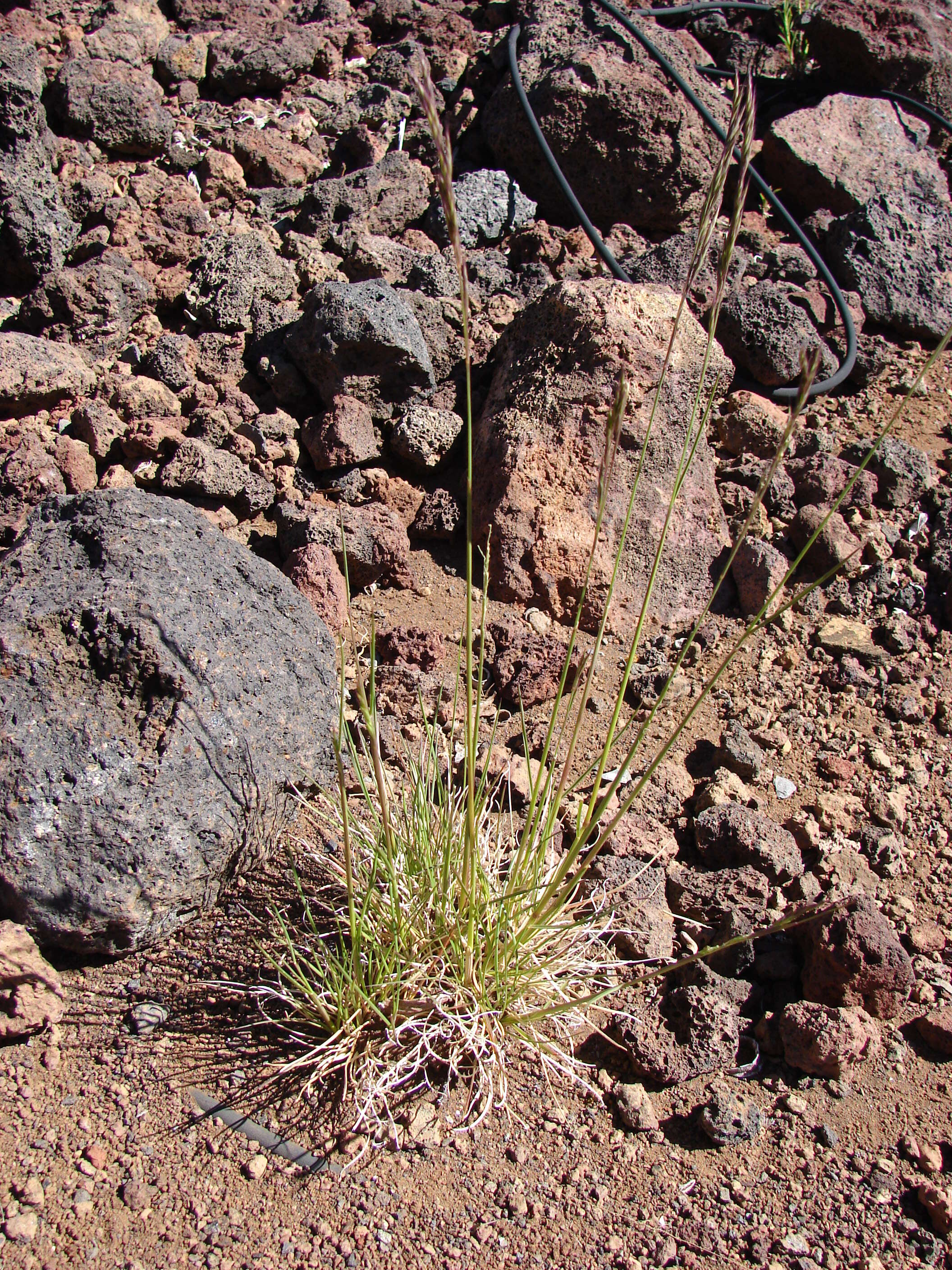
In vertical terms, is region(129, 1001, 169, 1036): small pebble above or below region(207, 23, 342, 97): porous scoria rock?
below

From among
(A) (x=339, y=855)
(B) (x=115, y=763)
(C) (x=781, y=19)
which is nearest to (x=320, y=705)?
(A) (x=339, y=855)

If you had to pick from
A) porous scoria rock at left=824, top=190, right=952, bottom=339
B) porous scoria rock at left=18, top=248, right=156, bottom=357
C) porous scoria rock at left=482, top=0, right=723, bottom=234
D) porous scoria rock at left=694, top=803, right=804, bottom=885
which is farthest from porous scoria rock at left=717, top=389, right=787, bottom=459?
porous scoria rock at left=18, top=248, right=156, bottom=357

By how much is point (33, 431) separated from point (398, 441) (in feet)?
3.80

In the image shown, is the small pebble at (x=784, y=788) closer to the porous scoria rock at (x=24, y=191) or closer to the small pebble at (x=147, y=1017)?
the small pebble at (x=147, y=1017)

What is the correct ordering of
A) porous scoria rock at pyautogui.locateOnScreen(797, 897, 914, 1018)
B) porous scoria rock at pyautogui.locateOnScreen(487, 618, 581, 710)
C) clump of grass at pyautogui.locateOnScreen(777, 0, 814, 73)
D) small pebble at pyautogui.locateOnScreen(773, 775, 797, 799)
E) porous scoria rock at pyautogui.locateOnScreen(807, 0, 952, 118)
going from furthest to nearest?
clump of grass at pyautogui.locateOnScreen(777, 0, 814, 73), porous scoria rock at pyautogui.locateOnScreen(807, 0, 952, 118), porous scoria rock at pyautogui.locateOnScreen(487, 618, 581, 710), small pebble at pyautogui.locateOnScreen(773, 775, 797, 799), porous scoria rock at pyautogui.locateOnScreen(797, 897, 914, 1018)

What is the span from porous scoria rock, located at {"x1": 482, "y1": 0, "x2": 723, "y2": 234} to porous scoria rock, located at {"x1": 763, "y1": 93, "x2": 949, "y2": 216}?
386 mm

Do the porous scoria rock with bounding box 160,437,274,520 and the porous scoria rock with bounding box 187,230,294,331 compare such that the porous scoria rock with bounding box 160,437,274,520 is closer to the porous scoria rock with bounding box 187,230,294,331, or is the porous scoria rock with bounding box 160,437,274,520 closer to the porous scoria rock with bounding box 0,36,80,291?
the porous scoria rock with bounding box 187,230,294,331

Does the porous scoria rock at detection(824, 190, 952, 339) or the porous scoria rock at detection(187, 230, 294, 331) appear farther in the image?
the porous scoria rock at detection(824, 190, 952, 339)

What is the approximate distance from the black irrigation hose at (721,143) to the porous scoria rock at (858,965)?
198 cm

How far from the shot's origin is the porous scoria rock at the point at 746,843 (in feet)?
7.33

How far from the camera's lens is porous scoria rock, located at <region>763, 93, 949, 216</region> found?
430 cm

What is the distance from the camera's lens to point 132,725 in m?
Answer: 1.95

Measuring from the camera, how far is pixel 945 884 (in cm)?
230

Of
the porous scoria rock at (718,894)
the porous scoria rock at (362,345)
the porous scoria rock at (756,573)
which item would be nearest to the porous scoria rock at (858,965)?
the porous scoria rock at (718,894)
